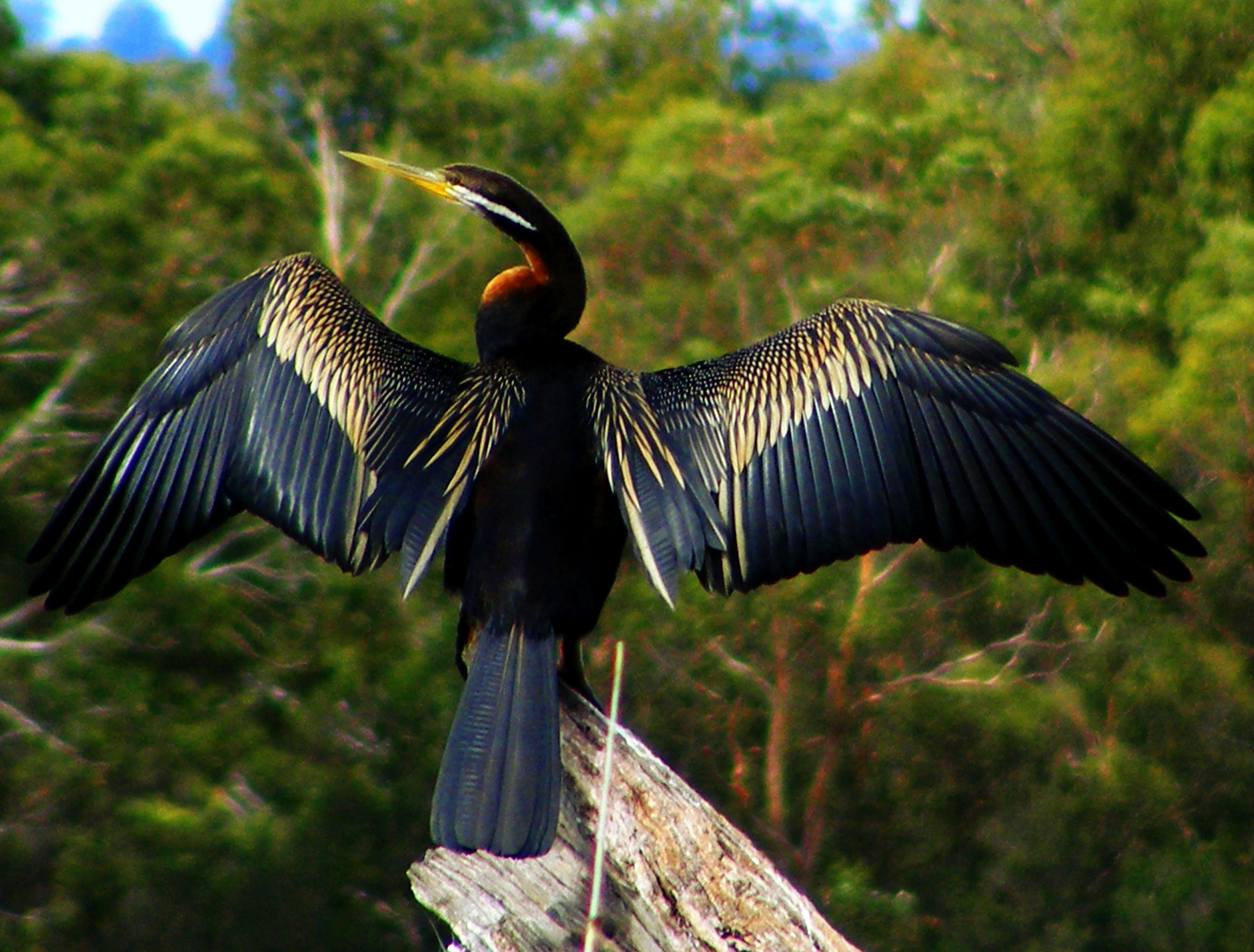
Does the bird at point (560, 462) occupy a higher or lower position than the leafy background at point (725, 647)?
lower

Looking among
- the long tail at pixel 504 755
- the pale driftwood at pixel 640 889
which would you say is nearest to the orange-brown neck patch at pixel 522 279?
the long tail at pixel 504 755

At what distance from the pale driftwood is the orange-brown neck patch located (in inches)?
59.9

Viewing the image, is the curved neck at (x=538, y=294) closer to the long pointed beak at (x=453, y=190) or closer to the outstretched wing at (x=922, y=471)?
the long pointed beak at (x=453, y=190)

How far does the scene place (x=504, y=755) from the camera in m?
3.38

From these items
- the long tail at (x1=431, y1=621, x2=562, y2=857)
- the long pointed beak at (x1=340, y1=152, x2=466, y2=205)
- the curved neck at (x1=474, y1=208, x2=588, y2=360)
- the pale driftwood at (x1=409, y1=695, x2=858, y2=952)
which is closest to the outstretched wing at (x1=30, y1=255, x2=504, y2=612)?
the curved neck at (x1=474, y1=208, x2=588, y2=360)

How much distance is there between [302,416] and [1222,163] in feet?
59.8

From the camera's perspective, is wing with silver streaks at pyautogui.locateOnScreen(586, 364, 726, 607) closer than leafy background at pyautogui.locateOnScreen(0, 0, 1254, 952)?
Yes

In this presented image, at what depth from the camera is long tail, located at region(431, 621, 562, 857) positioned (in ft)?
10.6

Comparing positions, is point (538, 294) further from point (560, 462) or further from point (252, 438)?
point (252, 438)

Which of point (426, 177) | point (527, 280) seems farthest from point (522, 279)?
point (426, 177)

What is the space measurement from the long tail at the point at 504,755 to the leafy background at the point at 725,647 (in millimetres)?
11275

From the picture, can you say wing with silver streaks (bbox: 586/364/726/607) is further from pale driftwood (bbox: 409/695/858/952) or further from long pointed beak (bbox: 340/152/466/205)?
long pointed beak (bbox: 340/152/466/205)

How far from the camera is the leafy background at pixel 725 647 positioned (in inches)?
638

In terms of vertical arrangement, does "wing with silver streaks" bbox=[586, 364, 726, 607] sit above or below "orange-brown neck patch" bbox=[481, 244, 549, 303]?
below
